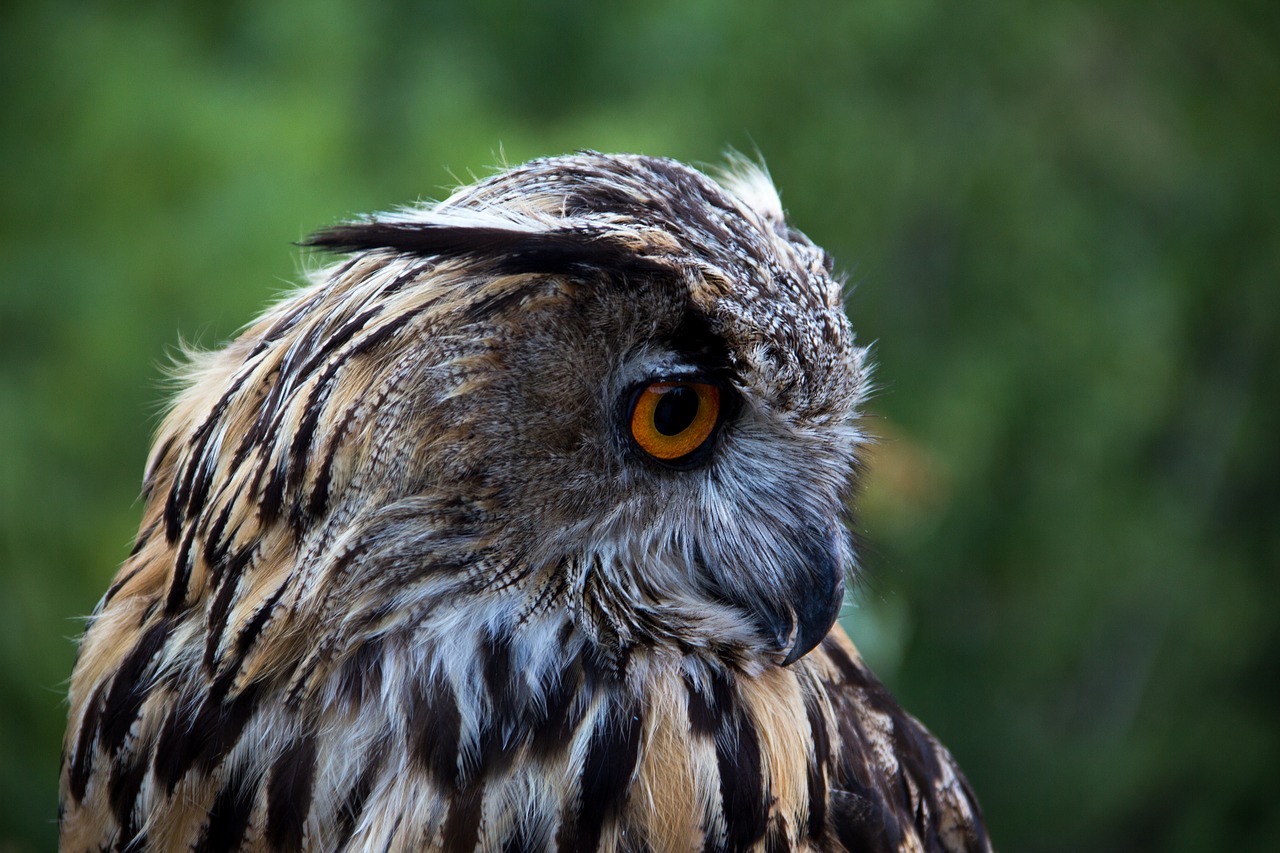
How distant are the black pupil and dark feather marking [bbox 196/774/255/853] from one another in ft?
1.84

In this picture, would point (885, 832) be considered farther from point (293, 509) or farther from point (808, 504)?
point (293, 509)

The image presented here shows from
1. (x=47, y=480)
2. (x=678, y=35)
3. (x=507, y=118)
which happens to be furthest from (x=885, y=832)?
(x=678, y=35)

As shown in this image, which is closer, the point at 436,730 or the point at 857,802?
the point at 436,730

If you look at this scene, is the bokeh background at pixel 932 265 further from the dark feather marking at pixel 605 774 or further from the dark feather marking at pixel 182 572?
the dark feather marking at pixel 605 774

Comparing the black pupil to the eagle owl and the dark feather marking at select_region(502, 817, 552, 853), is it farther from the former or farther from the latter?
the dark feather marking at select_region(502, 817, 552, 853)

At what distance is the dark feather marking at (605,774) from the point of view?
106cm

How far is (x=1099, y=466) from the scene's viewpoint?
5.59 metres

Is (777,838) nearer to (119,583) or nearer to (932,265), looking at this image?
(119,583)

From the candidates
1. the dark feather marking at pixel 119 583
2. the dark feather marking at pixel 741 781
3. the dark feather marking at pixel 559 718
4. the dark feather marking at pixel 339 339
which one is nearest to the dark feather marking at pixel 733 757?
the dark feather marking at pixel 741 781

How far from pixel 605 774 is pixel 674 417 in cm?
37

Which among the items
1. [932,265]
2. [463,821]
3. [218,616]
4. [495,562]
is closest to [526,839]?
[463,821]

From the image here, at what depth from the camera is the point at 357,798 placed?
3.49 feet

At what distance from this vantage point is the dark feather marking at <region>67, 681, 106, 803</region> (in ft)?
3.84

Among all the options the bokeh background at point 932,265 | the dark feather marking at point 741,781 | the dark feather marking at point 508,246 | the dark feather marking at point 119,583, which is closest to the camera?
the dark feather marking at point 508,246
